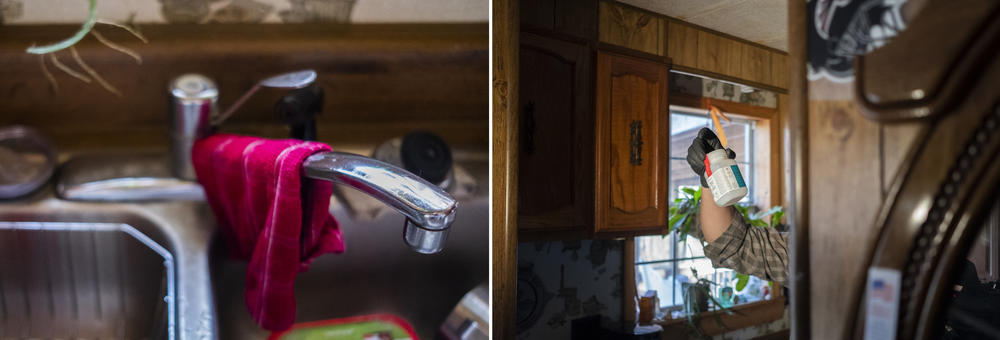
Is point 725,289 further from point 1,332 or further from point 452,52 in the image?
point 1,332

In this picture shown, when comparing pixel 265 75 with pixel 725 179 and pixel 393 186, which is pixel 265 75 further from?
pixel 725 179

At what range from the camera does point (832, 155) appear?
1.78ft

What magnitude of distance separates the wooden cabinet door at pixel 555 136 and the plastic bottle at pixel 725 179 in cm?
88

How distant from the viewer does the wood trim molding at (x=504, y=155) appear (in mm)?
1149

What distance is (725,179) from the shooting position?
45.9 inches

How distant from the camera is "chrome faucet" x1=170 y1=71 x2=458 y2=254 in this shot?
0.76 metres

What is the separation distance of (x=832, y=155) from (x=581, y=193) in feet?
5.43

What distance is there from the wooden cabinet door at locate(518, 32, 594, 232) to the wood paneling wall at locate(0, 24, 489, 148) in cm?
87

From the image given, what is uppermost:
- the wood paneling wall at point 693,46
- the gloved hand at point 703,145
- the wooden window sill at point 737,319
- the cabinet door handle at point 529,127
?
the wood paneling wall at point 693,46

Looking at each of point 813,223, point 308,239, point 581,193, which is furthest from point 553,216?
point 813,223

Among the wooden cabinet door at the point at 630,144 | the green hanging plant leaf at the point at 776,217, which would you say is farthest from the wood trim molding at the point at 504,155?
the green hanging plant leaf at the point at 776,217

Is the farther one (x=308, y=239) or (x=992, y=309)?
(x=992, y=309)

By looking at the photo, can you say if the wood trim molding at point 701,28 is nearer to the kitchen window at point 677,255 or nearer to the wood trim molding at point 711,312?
the kitchen window at point 677,255

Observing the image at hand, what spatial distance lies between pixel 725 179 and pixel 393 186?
811 mm
